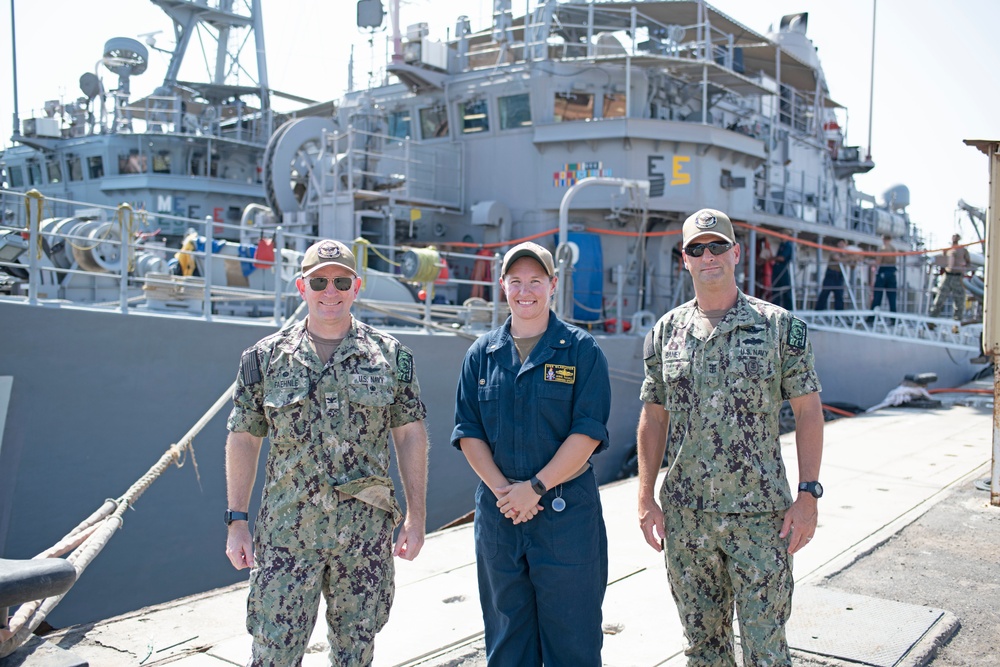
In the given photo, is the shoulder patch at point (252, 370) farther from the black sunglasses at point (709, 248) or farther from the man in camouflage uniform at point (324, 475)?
the black sunglasses at point (709, 248)

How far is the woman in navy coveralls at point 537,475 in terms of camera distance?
2525 mm

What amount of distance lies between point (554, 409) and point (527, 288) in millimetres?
368

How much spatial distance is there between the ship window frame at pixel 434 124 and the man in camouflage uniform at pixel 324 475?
11045 millimetres

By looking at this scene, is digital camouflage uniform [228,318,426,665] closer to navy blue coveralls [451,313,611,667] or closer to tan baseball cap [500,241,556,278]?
navy blue coveralls [451,313,611,667]

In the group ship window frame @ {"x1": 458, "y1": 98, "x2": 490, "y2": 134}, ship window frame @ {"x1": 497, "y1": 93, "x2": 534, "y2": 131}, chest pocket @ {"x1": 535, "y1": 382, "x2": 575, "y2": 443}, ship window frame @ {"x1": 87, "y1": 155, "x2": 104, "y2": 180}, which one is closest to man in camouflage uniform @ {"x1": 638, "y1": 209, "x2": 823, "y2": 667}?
chest pocket @ {"x1": 535, "y1": 382, "x2": 575, "y2": 443}

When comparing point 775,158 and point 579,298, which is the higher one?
point 775,158

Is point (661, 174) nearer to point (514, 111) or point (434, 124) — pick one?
point (514, 111)

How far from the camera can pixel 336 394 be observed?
2586mm

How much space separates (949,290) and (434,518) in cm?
1101

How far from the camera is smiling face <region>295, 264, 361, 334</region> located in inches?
103

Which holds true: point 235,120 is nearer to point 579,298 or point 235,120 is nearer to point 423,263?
point 579,298

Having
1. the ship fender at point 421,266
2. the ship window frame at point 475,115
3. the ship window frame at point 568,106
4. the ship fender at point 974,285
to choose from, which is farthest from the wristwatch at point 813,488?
the ship fender at point 974,285

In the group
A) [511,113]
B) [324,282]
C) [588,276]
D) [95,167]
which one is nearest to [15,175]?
[95,167]

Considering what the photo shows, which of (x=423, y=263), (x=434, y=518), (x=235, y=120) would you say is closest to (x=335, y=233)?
(x=423, y=263)
